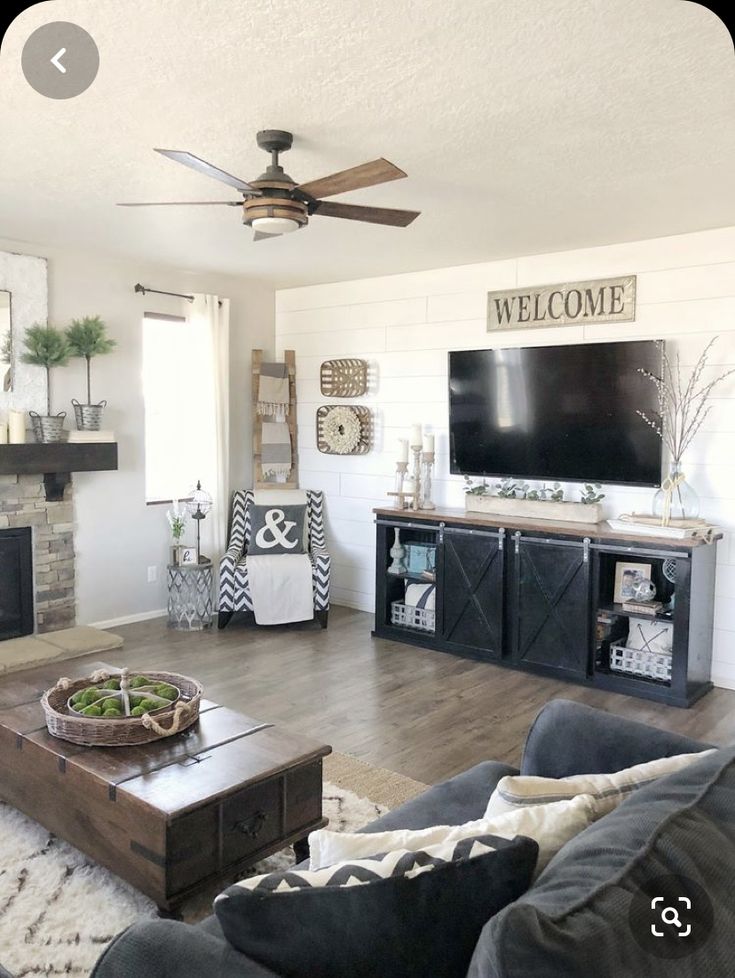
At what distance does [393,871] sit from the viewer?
1.14m

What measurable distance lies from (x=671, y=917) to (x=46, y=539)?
4.82 m

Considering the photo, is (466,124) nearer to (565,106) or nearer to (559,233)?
(565,106)

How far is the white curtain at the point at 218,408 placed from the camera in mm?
5887

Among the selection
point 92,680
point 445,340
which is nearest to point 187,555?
point 445,340

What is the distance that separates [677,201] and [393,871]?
3.60 m

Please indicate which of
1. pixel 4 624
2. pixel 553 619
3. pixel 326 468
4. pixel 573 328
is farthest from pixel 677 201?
pixel 4 624

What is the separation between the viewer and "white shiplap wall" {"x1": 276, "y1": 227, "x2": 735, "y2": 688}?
14.5ft

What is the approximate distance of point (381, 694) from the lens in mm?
4234

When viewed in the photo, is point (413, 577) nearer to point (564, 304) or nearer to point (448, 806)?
point (564, 304)

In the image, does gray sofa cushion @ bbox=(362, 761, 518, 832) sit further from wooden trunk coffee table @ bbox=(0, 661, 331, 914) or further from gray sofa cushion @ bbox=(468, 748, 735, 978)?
gray sofa cushion @ bbox=(468, 748, 735, 978)

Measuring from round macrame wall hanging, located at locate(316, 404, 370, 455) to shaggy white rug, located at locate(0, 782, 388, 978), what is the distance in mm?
3541

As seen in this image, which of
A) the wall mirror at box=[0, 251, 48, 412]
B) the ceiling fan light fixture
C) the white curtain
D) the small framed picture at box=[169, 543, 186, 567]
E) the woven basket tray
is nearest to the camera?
the woven basket tray

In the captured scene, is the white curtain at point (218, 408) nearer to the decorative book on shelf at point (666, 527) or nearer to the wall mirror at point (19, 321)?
the wall mirror at point (19, 321)

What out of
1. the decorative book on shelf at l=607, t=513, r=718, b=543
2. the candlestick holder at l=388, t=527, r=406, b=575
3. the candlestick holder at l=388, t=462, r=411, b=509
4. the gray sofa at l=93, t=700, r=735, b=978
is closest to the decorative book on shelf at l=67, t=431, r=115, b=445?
the candlestick holder at l=388, t=462, r=411, b=509
